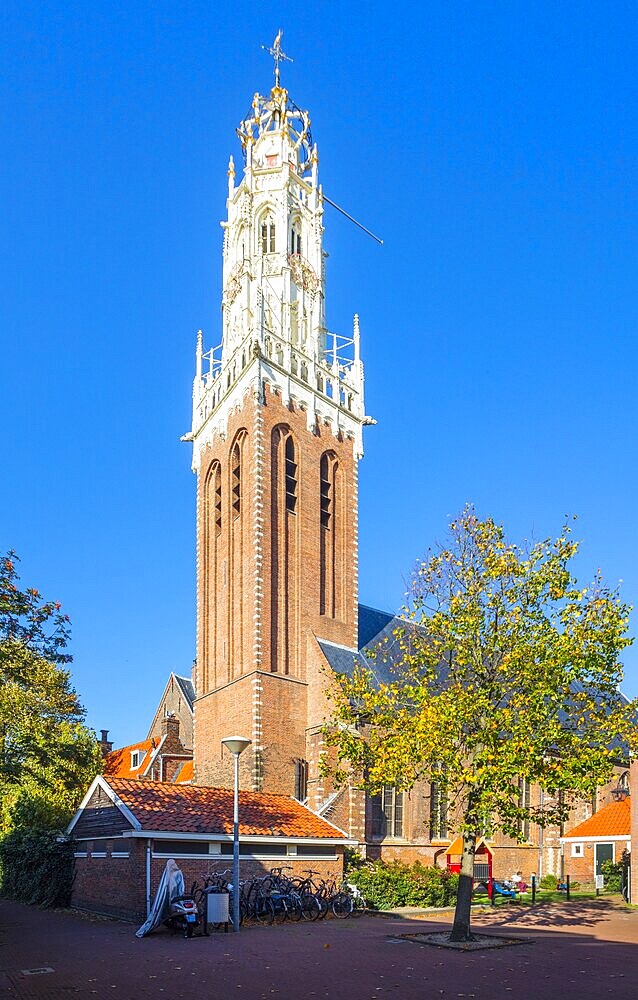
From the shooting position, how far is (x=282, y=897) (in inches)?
1001

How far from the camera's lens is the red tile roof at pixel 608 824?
143 ft

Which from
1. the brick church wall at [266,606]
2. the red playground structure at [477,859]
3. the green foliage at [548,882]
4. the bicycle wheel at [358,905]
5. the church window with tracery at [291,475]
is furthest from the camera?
the green foliage at [548,882]

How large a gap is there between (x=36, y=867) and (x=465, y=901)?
19.2 m

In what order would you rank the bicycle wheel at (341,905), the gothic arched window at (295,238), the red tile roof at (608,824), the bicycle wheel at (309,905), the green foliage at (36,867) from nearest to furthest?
the bicycle wheel at (309,905), the bicycle wheel at (341,905), the green foliage at (36,867), the red tile roof at (608,824), the gothic arched window at (295,238)

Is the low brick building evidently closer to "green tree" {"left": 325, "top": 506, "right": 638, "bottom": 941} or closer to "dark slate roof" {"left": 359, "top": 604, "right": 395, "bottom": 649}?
"green tree" {"left": 325, "top": 506, "right": 638, "bottom": 941}

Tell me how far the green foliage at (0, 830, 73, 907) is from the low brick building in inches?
40.6

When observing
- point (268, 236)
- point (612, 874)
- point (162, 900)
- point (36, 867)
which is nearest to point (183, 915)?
point (162, 900)

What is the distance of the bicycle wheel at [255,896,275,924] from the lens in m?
25.0

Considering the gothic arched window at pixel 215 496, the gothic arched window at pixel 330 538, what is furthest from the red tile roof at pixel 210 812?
the gothic arched window at pixel 215 496

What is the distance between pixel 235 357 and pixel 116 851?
939 inches

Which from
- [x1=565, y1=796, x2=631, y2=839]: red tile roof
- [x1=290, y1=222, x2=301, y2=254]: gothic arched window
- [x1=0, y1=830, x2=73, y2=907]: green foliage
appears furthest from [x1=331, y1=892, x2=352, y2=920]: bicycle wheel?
[x1=290, y1=222, x2=301, y2=254]: gothic arched window

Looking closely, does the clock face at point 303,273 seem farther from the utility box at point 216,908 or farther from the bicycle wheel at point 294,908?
the utility box at point 216,908

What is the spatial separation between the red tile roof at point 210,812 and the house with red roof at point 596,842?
1724 cm

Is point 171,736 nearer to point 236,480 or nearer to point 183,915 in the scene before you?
point 236,480
